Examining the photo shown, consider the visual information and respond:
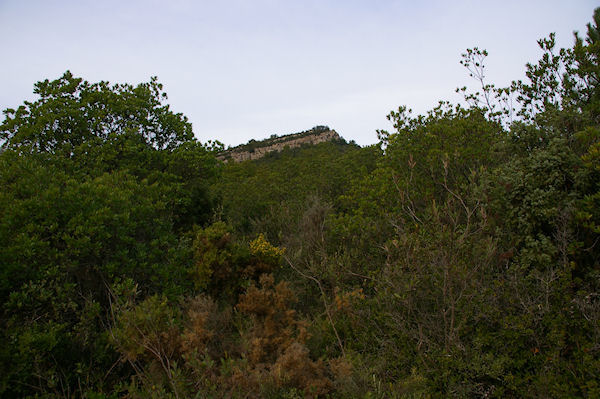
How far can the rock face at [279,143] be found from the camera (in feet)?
156

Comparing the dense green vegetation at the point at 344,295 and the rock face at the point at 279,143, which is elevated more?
the rock face at the point at 279,143

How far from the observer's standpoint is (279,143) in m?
51.9

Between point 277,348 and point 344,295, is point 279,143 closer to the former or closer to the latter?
point 344,295

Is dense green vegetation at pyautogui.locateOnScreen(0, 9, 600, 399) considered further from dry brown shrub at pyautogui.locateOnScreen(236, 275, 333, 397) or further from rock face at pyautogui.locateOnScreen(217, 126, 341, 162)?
rock face at pyautogui.locateOnScreen(217, 126, 341, 162)

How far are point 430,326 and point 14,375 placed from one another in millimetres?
5814

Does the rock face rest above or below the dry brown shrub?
above

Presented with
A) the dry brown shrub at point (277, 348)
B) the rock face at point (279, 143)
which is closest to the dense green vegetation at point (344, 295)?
the dry brown shrub at point (277, 348)

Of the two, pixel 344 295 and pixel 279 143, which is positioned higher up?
pixel 279 143

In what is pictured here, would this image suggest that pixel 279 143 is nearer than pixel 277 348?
No

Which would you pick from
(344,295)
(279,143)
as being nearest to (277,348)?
(344,295)

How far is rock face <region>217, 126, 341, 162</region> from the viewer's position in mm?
47500

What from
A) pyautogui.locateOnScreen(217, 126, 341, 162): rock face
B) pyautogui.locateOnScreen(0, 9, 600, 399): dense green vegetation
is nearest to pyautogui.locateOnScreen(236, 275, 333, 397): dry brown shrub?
pyautogui.locateOnScreen(0, 9, 600, 399): dense green vegetation

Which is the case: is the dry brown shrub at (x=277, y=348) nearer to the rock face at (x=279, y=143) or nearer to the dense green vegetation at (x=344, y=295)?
the dense green vegetation at (x=344, y=295)

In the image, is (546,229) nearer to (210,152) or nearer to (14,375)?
(14,375)
